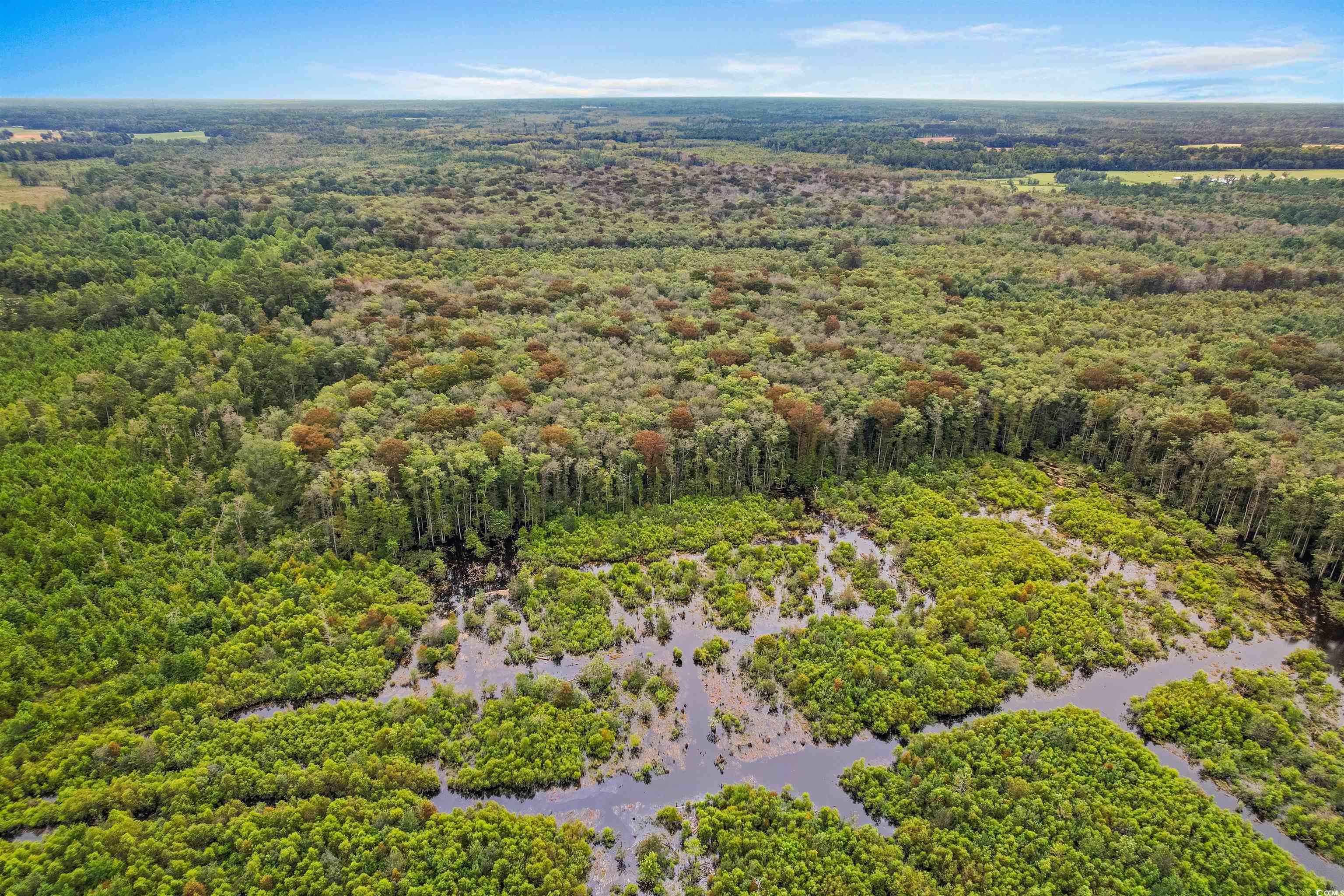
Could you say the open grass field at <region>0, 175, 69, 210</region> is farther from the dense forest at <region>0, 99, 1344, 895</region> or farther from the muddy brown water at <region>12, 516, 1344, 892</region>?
the muddy brown water at <region>12, 516, 1344, 892</region>

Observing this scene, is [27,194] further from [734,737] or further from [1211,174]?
[1211,174]

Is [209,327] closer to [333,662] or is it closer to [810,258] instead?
[333,662]

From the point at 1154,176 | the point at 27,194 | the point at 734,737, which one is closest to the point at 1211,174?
the point at 1154,176

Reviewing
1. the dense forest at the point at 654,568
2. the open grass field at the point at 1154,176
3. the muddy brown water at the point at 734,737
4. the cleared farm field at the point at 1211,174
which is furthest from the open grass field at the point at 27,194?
the cleared farm field at the point at 1211,174

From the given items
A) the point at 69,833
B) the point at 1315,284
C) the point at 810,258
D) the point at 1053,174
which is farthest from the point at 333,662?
the point at 1053,174

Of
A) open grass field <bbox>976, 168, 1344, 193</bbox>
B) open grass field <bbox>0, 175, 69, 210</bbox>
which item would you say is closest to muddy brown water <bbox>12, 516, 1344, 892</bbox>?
open grass field <bbox>0, 175, 69, 210</bbox>

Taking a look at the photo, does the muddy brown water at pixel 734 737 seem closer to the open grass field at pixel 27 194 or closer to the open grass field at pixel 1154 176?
the open grass field at pixel 27 194
